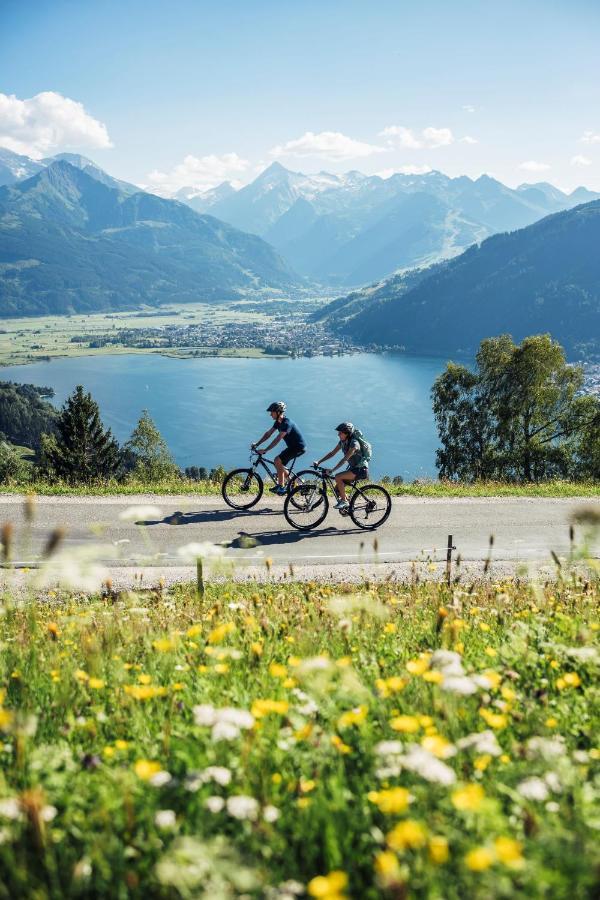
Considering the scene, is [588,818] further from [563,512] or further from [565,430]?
[565,430]

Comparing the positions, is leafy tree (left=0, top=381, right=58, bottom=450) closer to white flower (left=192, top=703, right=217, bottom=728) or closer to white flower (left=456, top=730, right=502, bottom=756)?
white flower (left=192, top=703, right=217, bottom=728)

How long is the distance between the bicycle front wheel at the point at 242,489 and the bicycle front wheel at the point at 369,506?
8.82 feet

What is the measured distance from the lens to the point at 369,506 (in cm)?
1452

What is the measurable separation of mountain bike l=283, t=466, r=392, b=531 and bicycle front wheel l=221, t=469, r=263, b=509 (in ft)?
5.72

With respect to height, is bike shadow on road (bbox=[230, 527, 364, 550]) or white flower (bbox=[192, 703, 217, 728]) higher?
white flower (bbox=[192, 703, 217, 728])

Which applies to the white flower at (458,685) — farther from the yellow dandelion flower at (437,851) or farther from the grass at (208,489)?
the grass at (208,489)

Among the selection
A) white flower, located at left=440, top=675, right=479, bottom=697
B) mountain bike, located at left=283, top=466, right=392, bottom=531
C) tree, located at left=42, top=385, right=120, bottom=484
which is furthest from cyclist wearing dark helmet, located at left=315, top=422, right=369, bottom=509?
tree, located at left=42, top=385, right=120, bottom=484

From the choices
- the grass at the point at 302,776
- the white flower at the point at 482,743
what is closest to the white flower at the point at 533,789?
the grass at the point at 302,776

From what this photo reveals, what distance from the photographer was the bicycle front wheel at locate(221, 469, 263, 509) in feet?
52.4

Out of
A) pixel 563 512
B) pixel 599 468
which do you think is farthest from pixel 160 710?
pixel 599 468

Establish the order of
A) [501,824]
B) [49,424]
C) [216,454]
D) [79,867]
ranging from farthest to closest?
1. [49,424]
2. [216,454]
3. [501,824]
4. [79,867]

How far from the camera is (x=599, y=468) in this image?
40469 millimetres

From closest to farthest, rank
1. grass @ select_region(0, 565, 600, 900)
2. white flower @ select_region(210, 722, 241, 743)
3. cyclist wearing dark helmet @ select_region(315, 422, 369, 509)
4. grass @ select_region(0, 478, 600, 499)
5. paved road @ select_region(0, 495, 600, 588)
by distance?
grass @ select_region(0, 565, 600, 900) < white flower @ select_region(210, 722, 241, 743) < paved road @ select_region(0, 495, 600, 588) < cyclist wearing dark helmet @ select_region(315, 422, 369, 509) < grass @ select_region(0, 478, 600, 499)

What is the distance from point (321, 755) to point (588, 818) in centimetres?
116
